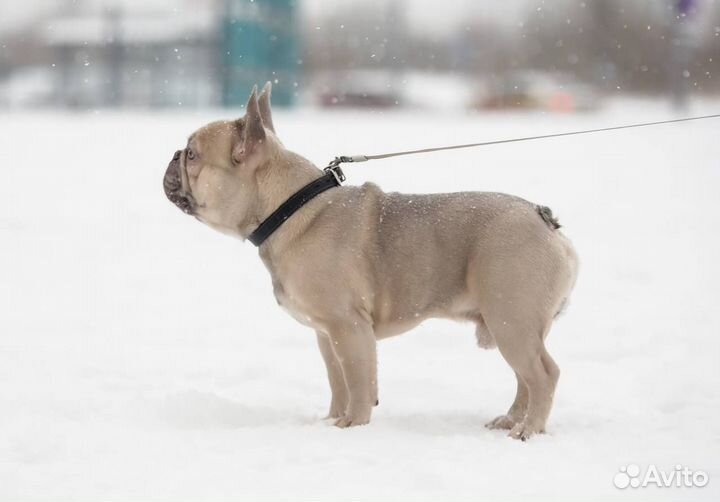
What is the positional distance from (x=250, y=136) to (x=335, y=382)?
1439mm

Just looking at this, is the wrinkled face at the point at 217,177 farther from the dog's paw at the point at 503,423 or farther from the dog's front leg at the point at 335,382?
the dog's paw at the point at 503,423

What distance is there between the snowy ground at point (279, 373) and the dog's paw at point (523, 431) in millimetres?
88

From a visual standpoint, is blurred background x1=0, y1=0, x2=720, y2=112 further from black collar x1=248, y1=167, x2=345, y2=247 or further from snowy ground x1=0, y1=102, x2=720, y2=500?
black collar x1=248, y1=167, x2=345, y2=247

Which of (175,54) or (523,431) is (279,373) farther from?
(175,54)

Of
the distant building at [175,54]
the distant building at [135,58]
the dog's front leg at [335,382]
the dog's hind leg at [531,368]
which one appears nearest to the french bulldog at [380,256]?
the dog's hind leg at [531,368]

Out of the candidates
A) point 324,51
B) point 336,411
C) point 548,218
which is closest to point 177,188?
point 336,411

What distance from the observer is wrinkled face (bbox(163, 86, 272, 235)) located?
468 cm

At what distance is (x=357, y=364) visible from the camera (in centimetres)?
457

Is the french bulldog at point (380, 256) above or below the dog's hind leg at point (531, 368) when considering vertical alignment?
above

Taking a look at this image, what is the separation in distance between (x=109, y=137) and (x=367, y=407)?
56.8 ft

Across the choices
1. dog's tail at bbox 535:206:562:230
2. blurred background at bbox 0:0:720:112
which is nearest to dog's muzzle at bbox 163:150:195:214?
dog's tail at bbox 535:206:562:230

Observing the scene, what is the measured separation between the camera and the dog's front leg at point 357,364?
14.9ft

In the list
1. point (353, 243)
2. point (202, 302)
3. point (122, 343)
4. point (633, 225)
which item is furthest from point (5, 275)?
point (633, 225)

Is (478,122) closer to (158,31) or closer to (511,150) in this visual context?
(511,150)
